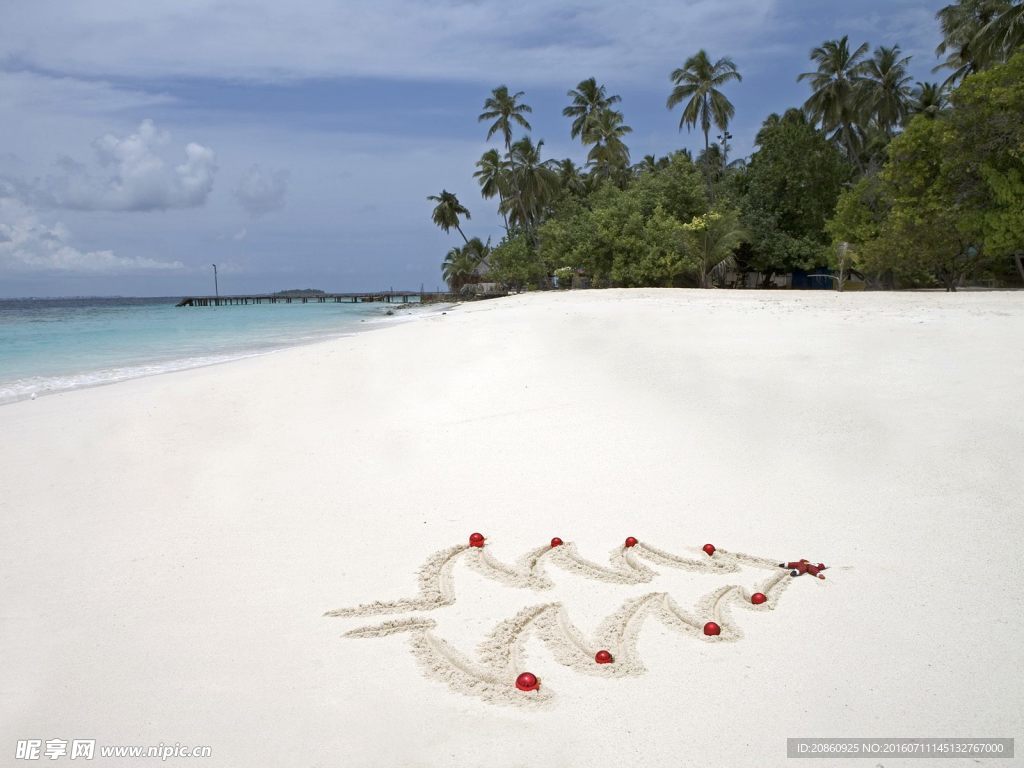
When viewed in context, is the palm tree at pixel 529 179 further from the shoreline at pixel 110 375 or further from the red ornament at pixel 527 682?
the red ornament at pixel 527 682

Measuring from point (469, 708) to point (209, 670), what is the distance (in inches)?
41.1

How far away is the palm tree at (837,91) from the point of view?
3494 cm

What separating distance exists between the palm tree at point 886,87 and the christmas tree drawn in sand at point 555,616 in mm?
38902

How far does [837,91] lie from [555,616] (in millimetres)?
40975

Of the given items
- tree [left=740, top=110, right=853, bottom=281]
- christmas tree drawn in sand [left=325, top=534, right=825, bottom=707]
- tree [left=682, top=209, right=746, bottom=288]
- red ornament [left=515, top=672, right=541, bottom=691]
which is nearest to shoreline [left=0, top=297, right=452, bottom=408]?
christmas tree drawn in sand [left=325, top=534, right=825, bottom=707]

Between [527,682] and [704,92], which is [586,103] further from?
[527,682]

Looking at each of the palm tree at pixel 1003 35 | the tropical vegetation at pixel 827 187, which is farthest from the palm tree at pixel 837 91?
the palm tree at pixel 1003 35

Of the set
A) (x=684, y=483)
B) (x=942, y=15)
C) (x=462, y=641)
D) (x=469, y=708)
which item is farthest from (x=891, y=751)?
(x=942, y=15)

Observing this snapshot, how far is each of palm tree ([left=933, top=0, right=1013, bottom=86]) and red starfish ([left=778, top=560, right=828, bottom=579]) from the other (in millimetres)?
30705

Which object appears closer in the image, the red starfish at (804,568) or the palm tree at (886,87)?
the red starfish at (804,568)

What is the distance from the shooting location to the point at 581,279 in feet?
126

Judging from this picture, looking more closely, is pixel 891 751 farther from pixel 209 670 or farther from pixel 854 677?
pixel 209 670

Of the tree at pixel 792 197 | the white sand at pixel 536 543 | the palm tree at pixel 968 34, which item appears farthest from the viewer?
the tree at pixel 792 197

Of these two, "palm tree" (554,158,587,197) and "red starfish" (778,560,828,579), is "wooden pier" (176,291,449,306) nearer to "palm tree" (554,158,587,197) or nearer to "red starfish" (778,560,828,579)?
"palm tree" (554,158,587,197)
